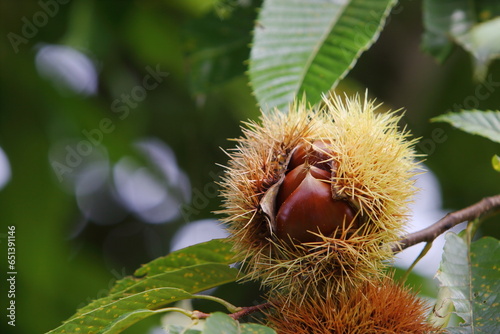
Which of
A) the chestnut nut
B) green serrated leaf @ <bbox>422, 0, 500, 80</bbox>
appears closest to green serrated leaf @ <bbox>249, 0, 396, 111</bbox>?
the chestnut nut

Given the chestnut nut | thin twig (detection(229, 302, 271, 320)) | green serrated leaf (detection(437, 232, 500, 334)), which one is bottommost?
green serrated leaf (detection(437, 232, 500, 334))

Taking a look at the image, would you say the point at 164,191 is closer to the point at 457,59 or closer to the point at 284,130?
the point at 457,59

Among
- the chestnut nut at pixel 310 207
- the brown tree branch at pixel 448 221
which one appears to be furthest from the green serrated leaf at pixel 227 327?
the brown tree branch at pixel 448 221

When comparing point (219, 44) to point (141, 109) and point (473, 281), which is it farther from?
point (473, 281)

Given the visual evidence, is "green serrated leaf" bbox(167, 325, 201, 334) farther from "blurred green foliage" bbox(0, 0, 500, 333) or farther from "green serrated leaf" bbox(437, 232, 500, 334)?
"blurred green foliage" bbox(0, 0, 500, 333)

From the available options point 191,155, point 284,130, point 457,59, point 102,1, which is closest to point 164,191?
point 191,155

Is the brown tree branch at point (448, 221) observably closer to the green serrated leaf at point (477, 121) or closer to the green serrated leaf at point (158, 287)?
the green serrated leaf at point (477, 121)
